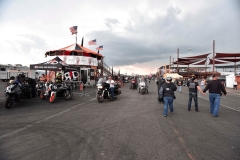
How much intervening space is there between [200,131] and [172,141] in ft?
4.60

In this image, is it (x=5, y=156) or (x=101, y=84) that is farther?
(x=101, y=84)

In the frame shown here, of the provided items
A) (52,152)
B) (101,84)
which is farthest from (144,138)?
(101,84)

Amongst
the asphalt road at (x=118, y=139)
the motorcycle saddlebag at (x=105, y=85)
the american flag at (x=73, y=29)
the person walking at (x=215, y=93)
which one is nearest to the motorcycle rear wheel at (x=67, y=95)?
the motorcycle saddlebag at (x=105, y=85)

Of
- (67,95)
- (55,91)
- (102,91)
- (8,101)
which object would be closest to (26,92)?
(55,91)

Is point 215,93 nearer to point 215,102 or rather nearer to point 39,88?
point 215,102

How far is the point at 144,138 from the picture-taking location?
4133 mm

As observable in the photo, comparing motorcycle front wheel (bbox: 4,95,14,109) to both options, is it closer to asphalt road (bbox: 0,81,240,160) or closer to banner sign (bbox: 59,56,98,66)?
asphalt road (bbox: 0,81,240,160)

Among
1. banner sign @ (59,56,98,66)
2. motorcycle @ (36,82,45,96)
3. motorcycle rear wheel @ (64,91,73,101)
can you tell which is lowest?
motorcycle rear wheel @ (64,91,73,101)

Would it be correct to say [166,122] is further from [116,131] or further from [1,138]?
[1,138]

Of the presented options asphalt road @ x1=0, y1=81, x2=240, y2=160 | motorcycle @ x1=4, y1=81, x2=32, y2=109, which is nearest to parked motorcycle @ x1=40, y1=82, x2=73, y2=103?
motorcycle @ x1=4, y1=81, x2=32, y2=109

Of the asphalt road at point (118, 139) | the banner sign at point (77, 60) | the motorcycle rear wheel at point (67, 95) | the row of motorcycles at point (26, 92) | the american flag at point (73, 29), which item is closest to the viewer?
the asphalt road at point (118, 139)

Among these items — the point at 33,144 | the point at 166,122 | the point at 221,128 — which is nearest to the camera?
the point at 33,144

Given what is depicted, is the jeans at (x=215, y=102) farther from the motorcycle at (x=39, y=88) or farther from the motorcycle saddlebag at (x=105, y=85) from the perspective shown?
the motorcycle at (x=39, y=88)

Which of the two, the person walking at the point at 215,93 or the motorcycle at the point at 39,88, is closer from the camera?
the person walking at the point at 215,93
